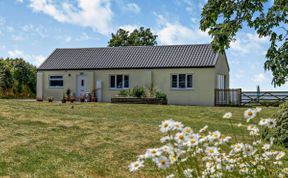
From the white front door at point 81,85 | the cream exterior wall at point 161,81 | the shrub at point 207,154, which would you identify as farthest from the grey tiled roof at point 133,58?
the shrub at point 207,154

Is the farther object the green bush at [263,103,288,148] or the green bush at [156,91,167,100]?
the green bush at [156,91,167,100]

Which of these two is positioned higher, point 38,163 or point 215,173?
point 215,173

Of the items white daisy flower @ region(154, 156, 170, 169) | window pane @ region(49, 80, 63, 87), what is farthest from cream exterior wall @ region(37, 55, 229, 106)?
white daisy flower @ region(154, 156, 170, 169)

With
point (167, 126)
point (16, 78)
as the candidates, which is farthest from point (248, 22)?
point (16, 78)

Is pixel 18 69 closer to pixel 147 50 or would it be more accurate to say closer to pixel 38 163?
A: pixel 147 50

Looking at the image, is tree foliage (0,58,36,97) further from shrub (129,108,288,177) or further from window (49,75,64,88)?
shrub (129,108,288,177)

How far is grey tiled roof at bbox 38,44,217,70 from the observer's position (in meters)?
30.0

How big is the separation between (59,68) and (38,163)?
25785 millimetres

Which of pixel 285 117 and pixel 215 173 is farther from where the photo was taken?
Result: pixel 285 117

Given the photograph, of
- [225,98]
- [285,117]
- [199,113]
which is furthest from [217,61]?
[285,117]

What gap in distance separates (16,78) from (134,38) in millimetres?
17270

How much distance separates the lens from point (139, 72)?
3100 centimetres

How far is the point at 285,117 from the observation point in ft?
37.6

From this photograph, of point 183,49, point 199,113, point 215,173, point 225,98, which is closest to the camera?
point 215,173
